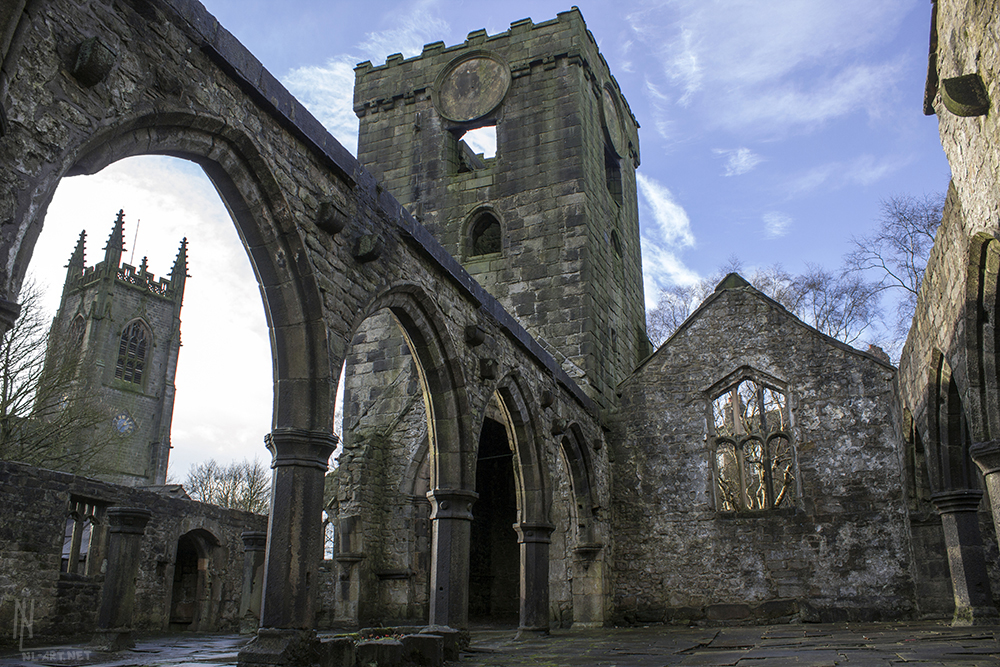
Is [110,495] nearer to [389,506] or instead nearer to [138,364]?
[389,506]

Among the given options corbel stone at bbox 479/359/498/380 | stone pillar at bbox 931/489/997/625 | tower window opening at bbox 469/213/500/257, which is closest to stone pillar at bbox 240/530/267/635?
corbel stone at bbox 479/359/498/380

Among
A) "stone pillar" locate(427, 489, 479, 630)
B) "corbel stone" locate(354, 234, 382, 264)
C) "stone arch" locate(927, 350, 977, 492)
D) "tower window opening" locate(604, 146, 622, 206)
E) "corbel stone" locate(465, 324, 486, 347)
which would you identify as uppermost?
"tower window opening" locate(604, 146, 622, 206)

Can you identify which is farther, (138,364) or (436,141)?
(138,364)

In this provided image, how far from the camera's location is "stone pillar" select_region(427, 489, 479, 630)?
7672 mm

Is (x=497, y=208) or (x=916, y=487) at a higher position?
(x=497, y=208)

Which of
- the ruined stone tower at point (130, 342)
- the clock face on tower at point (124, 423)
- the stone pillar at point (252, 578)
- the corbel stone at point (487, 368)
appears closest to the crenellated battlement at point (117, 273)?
the ruined stone tower at point (130, 342)

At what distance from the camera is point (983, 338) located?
7.29 m

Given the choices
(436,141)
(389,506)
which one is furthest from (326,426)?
(436,141)

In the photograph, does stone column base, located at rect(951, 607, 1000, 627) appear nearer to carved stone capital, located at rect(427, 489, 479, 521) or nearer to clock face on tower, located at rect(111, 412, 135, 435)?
carved stone capital, located at rect(427, 489, 479, 521)

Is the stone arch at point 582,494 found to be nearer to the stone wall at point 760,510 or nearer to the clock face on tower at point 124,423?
the stone wall at point 760,510

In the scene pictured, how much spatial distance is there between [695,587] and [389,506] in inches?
198

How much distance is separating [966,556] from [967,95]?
6.96 meters

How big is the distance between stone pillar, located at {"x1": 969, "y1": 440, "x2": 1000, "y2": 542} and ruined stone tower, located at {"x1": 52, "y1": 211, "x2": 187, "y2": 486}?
120ft

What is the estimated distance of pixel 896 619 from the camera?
11086 millimetres
